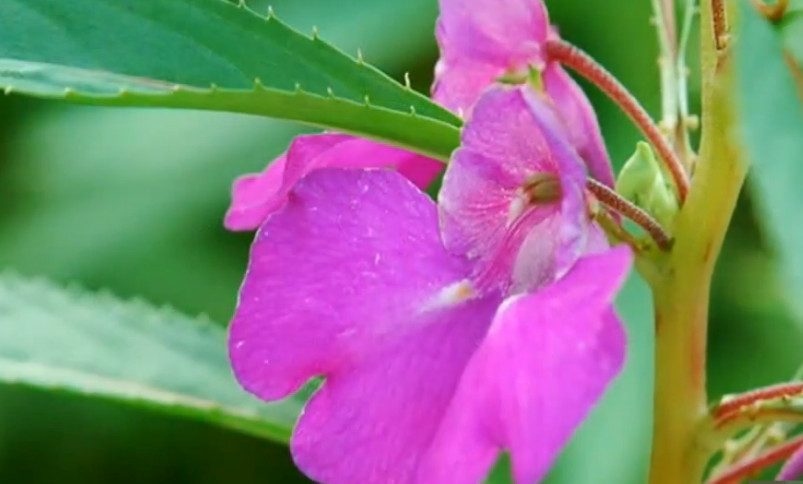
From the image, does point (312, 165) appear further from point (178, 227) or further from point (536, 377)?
point (178, 227)

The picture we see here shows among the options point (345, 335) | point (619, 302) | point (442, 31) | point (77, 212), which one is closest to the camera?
point (345, 335)

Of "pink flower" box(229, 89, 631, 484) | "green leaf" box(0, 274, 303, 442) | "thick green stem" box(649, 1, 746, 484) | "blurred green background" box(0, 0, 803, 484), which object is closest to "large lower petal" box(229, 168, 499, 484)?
"pink flower" box(229, 89, 631, 484)

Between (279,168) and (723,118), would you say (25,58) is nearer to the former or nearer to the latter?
(279,168)

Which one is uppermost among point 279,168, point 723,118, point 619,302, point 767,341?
point 723,118

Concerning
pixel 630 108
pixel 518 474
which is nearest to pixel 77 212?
pixel 630 108

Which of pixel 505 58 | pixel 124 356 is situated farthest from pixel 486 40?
pixel 124 356

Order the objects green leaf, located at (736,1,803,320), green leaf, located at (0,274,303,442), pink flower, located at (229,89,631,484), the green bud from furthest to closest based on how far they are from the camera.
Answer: green leaf, located at (0,274,303,442)
the green bud
pink flower, located at (229,89,631,484)
green leaf, located at (736,1,803,320)

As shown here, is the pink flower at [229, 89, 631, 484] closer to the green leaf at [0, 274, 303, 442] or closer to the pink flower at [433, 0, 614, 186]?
the pink flower at [433, 0, 614, 186]
